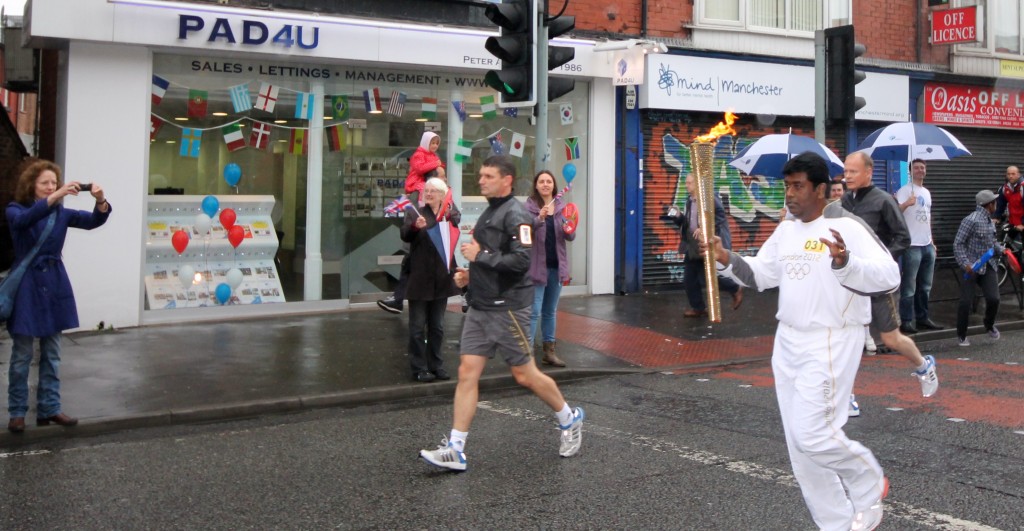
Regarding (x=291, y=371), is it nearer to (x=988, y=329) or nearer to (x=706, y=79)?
(x=988, y=329)

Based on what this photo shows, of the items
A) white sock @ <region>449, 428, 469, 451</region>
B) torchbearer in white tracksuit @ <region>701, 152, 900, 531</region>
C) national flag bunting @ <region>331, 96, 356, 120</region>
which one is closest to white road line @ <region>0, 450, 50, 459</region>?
white sock @ <region>449, 428, 469, 451</region>

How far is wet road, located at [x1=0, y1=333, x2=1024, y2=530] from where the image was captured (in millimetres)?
5348

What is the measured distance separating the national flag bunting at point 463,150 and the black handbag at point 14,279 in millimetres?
7465

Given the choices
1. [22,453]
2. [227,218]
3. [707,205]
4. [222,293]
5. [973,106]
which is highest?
[973,106]

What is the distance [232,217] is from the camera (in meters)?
12.8

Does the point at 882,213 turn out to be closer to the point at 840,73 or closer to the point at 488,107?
the point at 840,73

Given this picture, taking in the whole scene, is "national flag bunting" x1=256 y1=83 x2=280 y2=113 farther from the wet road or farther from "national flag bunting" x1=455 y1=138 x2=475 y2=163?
the wet road

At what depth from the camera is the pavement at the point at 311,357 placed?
26.8 ft

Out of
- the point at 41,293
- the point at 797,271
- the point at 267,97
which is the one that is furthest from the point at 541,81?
the point at 797,271

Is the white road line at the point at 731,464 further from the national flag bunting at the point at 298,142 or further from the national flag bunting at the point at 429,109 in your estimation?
the national flag bunting at the point at 429,109

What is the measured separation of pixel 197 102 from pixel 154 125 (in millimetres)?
590

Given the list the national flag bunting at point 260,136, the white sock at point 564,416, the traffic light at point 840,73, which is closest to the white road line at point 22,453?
the white sock at point 564,416

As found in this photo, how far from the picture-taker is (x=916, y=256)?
12055 millimetres

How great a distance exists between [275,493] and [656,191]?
35.4ft
